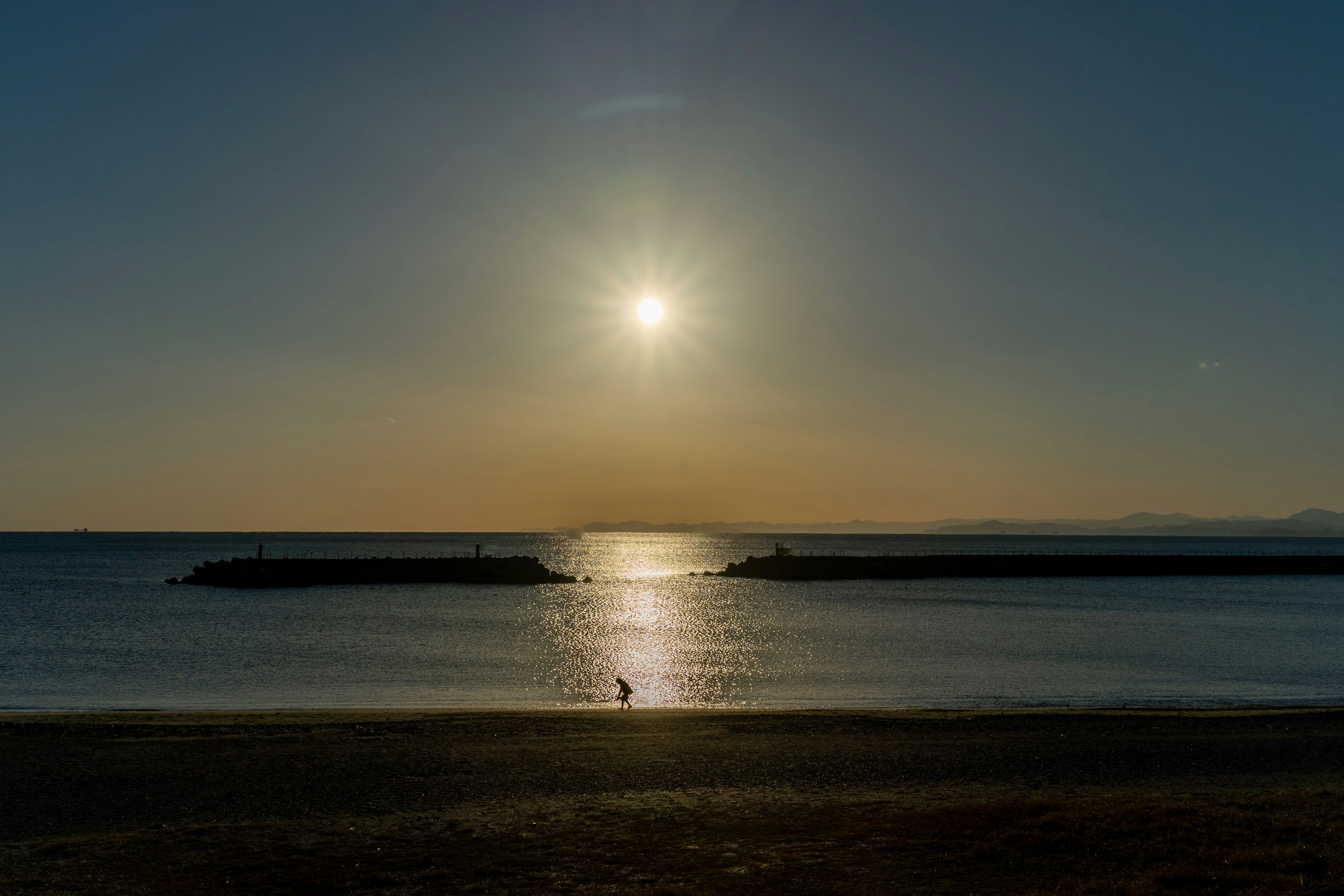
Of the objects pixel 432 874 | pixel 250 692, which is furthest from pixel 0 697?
pixel 432 874

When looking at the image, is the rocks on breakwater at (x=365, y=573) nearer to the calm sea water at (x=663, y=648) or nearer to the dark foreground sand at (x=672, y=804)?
the calm sea water at (x=663, y=648)

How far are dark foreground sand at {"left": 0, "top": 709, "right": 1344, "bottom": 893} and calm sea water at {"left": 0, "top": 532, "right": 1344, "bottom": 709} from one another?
22.1 ft

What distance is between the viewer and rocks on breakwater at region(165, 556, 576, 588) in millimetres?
90875

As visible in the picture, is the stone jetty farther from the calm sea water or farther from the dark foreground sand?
the dark foreground sand

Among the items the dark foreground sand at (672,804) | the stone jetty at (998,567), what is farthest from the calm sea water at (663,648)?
the stone jetty at (998,567)

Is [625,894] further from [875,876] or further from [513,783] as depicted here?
[513,783]

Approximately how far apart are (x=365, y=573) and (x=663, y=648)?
200 feet

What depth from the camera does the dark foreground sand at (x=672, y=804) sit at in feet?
36.4

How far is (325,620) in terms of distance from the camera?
5712 cm

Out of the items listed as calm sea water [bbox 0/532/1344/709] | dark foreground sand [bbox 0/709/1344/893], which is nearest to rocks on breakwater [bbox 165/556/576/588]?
calm sea water [bbox 0/532/1344/709]

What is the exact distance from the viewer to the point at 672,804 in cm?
1528

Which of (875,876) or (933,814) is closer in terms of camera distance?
(875,876)

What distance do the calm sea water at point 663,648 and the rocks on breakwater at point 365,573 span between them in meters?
4.32

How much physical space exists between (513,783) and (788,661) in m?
24.3
